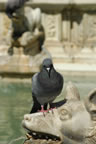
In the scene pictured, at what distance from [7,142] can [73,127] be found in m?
1.10

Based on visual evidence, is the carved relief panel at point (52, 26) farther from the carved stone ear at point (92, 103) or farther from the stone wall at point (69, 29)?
the carved stone ear at point (92, 103)

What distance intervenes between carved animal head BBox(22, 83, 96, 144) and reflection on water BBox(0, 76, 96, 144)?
0.80m

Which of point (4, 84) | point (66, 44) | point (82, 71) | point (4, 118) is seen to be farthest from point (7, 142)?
point (66, 44)

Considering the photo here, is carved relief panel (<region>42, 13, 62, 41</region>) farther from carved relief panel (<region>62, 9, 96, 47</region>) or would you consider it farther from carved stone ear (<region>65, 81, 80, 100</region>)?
carved stone ear (<region>65, 81, 80, 100</region>)

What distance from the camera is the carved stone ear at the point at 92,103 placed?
327 centimetres

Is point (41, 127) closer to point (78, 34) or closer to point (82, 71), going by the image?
point (82, 71)

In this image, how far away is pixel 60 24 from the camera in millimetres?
9070


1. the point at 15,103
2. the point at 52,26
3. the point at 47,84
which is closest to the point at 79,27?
the point at 52,26

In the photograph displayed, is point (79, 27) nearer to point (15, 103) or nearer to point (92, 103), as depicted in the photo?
point (15, 103)

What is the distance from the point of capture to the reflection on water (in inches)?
178

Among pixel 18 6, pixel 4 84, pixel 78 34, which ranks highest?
pixel 18 6

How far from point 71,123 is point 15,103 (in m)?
2.82

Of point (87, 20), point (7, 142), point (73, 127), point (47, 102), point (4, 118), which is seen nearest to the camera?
point (73, 127)

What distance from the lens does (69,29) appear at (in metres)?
9.16
